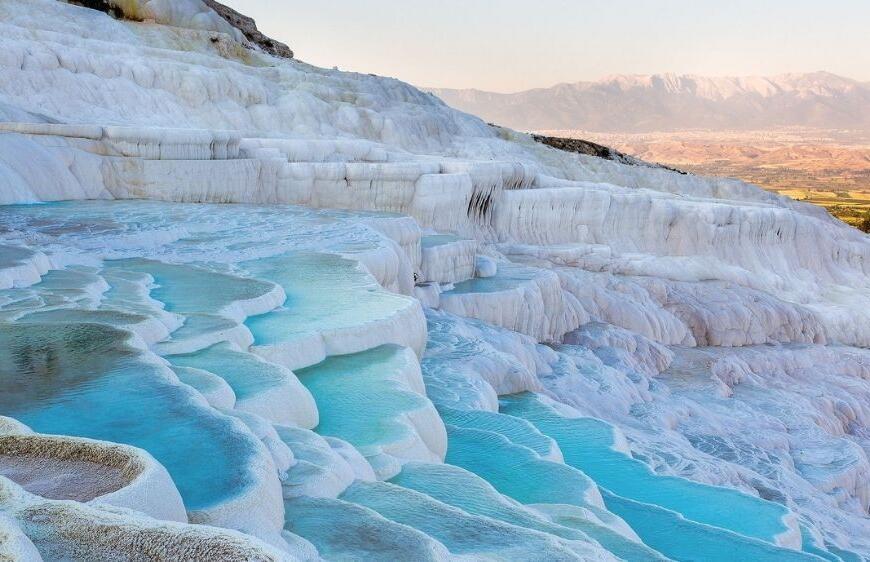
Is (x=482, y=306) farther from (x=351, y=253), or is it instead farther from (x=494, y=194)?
(x=494, y=194)

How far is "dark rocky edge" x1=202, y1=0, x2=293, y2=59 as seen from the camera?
30897 mm

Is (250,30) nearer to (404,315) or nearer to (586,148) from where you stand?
(586,148)

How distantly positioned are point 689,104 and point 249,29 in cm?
14926

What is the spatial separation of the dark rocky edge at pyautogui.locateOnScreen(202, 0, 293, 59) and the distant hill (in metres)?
130

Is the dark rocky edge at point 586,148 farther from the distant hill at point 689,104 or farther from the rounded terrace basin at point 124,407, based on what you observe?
the distant hill at point 689,104

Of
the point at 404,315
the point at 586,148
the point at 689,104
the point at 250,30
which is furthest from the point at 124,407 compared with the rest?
the point at 689,104

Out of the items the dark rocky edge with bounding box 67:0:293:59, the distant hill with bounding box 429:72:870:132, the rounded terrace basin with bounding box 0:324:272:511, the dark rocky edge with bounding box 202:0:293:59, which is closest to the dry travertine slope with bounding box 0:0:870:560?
the rounded terrace basin with bounding box 0:324:272:511

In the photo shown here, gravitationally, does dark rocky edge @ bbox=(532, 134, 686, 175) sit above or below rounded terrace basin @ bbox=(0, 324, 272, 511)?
above

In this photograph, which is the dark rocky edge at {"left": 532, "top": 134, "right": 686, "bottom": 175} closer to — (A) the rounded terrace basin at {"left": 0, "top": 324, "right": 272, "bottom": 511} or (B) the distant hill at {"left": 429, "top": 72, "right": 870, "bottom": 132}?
(A) the rounded terrace basin at {"left": 0, "top": 324, "right": 272, "bottom": 511}

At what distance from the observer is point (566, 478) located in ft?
17.5

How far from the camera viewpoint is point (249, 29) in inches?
1267

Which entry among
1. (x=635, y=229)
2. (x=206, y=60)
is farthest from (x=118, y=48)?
(x=635, y=229)

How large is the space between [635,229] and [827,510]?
892 cm

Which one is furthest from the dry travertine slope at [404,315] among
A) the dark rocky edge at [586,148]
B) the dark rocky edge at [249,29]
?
the dark rocky edge at [249,29]
